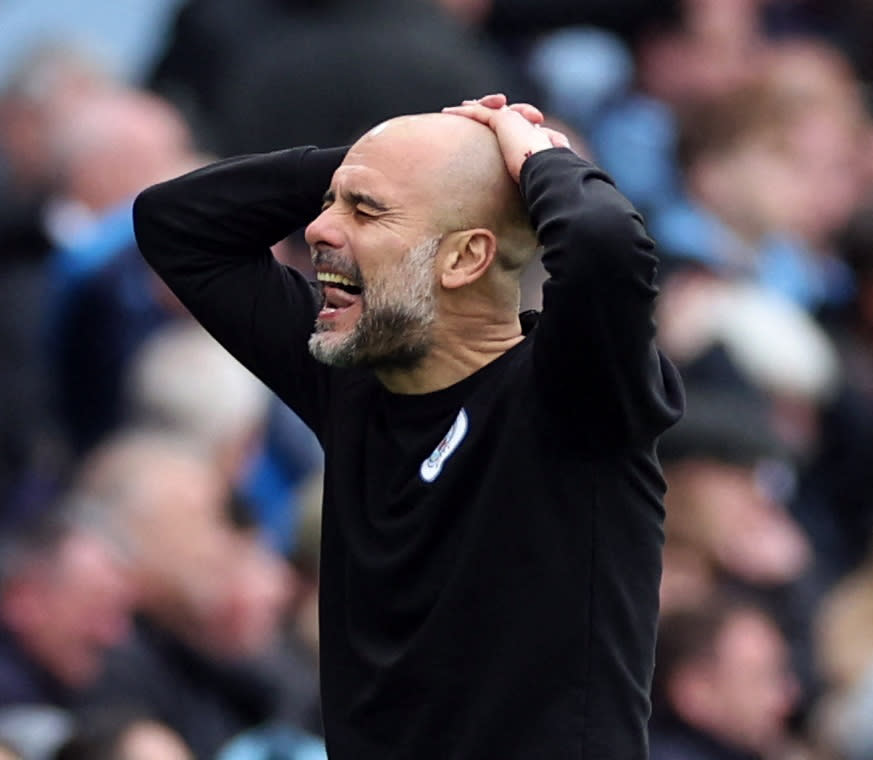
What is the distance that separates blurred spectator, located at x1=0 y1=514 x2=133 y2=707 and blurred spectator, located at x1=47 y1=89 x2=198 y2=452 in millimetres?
969

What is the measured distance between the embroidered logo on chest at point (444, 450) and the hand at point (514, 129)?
373 mm

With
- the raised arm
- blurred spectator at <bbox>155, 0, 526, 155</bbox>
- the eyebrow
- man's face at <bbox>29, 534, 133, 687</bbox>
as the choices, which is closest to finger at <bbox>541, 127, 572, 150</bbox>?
the raised arm

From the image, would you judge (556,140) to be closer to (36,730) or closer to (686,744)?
(36,730)

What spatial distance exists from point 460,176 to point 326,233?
22cm

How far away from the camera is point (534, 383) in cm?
368

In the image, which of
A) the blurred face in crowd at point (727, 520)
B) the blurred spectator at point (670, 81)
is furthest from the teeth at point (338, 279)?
the blurred spectator at point (670, 81)

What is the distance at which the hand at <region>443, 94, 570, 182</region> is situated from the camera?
3.80m

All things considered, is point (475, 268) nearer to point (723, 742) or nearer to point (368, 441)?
point (368, 441)

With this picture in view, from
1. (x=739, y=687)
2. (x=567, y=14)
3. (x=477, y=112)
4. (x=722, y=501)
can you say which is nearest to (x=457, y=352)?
(x=477, y=112)

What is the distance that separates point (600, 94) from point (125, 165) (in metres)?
2.51

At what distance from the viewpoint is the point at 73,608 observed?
601 cm

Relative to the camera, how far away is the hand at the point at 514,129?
12.5ft

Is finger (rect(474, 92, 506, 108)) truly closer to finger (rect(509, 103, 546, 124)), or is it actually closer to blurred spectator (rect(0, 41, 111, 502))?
finger (rect(509, 103, 546, 124))

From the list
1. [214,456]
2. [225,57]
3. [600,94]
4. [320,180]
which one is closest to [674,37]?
[600,94]
